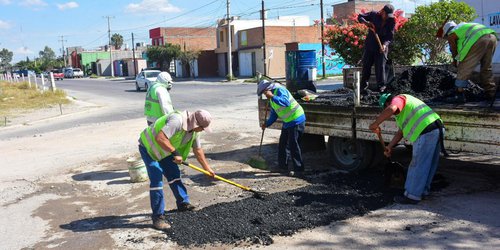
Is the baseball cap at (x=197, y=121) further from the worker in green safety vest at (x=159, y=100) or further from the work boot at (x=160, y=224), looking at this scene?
the worker in green safety vest at (x=159, y=100)

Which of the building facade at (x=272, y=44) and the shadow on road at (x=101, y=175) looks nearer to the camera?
the shadow on road at (x=101, y=175)

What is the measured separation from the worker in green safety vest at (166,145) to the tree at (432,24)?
29.1ft

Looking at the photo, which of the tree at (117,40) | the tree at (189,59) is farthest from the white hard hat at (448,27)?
the tree at (117,40)

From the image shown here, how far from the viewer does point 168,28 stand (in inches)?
2697

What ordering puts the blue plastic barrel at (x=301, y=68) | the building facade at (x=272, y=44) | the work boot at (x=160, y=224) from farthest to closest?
1. the building facade at (x=272, y=44)
2. the blue plastic barrel at (x=301, y=68)
3. the work boot at (x=160, y=224)

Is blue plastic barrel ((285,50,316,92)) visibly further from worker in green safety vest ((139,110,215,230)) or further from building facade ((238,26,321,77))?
building facade ((238,26,321,77))

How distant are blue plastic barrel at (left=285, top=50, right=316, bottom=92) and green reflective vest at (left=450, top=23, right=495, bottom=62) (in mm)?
2876

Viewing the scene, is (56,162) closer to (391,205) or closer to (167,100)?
(167,100)

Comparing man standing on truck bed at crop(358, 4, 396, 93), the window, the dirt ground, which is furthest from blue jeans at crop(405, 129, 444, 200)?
the window

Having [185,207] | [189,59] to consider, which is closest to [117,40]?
[189,59]

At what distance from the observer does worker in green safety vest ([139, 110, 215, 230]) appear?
491 cm

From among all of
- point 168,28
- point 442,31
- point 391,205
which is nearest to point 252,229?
point 391,205

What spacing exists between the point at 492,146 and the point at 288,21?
54834 millimetres

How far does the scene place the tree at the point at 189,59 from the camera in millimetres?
50406
